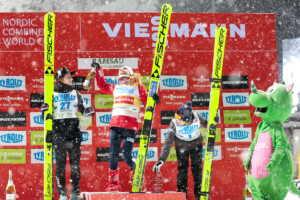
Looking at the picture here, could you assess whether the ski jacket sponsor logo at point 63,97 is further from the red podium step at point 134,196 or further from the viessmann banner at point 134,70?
the red podium step at point 134,196

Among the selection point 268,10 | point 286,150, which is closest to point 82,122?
point 286,150

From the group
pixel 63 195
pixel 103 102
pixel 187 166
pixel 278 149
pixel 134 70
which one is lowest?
pixel 63 195

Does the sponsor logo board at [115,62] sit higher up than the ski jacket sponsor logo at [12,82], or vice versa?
the sponsor logo board at [115,62]

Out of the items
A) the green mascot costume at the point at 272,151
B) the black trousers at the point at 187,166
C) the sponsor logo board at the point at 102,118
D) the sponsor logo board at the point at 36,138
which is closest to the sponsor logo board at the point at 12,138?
the sponsor logo board at the point at 36,138

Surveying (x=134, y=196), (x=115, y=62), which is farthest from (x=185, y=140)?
(x=115, y=62)

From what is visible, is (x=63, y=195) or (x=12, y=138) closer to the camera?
(x=63, y=195)

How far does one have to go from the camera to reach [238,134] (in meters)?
7.05

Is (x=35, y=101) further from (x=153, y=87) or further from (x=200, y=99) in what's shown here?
(x=200, y=99)

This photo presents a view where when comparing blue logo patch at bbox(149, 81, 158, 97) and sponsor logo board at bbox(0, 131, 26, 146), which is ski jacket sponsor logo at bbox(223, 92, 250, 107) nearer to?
blue logo patch at bbox(149, 81, 158, 97)

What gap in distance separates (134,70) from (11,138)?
1885 millimetres

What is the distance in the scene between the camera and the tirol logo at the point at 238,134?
704 centimetres

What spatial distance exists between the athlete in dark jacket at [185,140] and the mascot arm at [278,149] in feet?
4.18

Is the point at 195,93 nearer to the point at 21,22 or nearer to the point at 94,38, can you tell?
the point at 94,38

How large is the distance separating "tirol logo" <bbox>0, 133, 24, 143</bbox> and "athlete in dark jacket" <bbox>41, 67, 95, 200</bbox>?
1.20 meters
